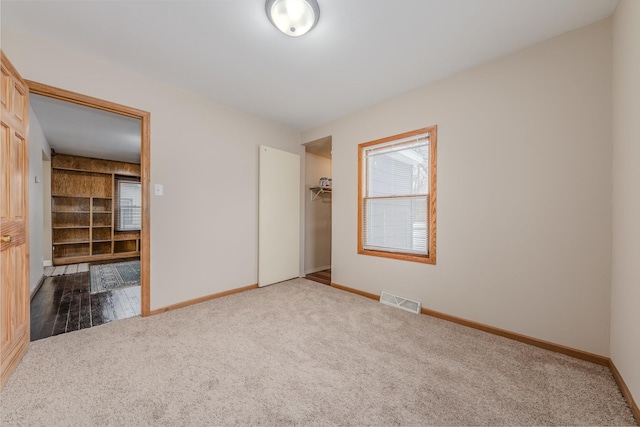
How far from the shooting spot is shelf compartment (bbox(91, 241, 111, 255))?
5.92m

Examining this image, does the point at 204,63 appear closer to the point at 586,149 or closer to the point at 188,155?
the point at 188,155

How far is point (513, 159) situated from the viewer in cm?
214

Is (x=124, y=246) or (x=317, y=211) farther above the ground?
(x=317, y=211)

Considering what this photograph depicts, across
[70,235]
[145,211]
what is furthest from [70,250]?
[145,211]

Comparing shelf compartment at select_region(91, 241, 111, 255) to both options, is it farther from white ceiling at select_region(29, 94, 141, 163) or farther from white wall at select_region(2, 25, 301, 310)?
white wall at select_region(2, 25, 301, 310)

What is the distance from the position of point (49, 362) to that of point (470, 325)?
3.36 metres

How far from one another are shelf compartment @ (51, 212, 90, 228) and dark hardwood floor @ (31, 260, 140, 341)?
2310mm

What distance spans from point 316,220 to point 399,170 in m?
1.97

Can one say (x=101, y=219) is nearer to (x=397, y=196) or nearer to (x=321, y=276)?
(x=321, y=276)

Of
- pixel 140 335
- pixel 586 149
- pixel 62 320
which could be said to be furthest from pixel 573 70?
pixel 62 320

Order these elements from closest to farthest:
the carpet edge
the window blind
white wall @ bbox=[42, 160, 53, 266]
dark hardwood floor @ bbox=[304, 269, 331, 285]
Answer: the carpet edge → the window blind → dark hardwood floor @ bbox=[304, 269, 331, 285] → white wall @ bbox=[42, 160, 53, 266]

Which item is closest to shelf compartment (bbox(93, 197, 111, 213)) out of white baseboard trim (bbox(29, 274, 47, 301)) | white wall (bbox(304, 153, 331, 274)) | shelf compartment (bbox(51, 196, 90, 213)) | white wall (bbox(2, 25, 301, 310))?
shelf compartment (bbox(51, 196, 90, 213))

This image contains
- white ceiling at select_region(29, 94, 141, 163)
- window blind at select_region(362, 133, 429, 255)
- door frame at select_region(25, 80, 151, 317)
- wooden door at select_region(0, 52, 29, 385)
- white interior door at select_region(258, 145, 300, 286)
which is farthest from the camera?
white interior door at select_region(258, 145, 300, 286)

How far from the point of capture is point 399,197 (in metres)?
2.97
